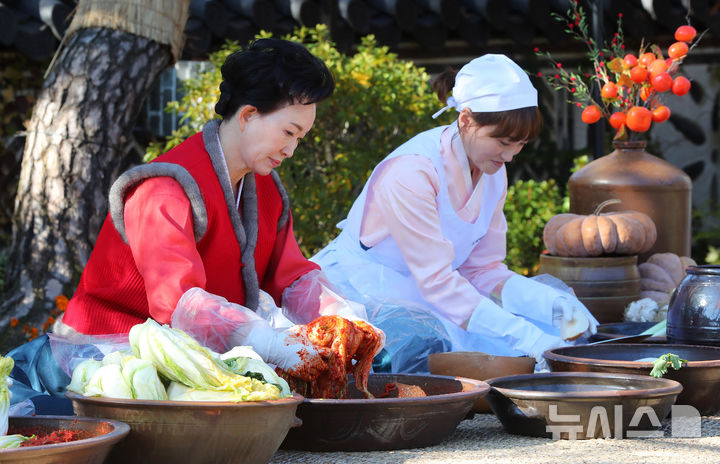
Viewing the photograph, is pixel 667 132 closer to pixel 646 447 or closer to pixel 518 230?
pixel 518 230

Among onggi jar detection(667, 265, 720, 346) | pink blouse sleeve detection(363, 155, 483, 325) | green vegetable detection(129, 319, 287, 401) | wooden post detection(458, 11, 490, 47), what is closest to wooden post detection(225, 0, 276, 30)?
wooden post detection(458, 11, 490, 47)

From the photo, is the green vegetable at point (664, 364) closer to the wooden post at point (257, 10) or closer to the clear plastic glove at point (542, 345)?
the clear plastic glove at point (542, 345)

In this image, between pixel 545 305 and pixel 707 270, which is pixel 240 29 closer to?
pixel 545 305

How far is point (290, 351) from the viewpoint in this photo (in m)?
2.55

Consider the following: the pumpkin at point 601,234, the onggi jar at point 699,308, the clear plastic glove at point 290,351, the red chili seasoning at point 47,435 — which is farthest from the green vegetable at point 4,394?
the pumpkin at point 601,234

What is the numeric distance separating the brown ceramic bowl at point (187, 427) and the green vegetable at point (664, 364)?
1.14 meters

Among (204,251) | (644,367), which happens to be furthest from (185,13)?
(644,367)

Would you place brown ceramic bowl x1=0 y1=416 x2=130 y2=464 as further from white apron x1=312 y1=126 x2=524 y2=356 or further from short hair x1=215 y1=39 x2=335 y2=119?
white apron x1=312 y1=126 x2=524 y2=356

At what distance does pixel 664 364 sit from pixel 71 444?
166 cm

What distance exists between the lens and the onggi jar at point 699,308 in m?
3.20

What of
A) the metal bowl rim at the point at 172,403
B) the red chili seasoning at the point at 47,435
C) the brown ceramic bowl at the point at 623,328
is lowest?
the brown ceramic bowl at the point at 623,328

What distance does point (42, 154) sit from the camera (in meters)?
5.47

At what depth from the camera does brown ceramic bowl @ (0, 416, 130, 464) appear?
73.6 inches

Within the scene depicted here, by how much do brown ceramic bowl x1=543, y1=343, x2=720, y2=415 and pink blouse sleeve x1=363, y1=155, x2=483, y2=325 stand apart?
0.59m
